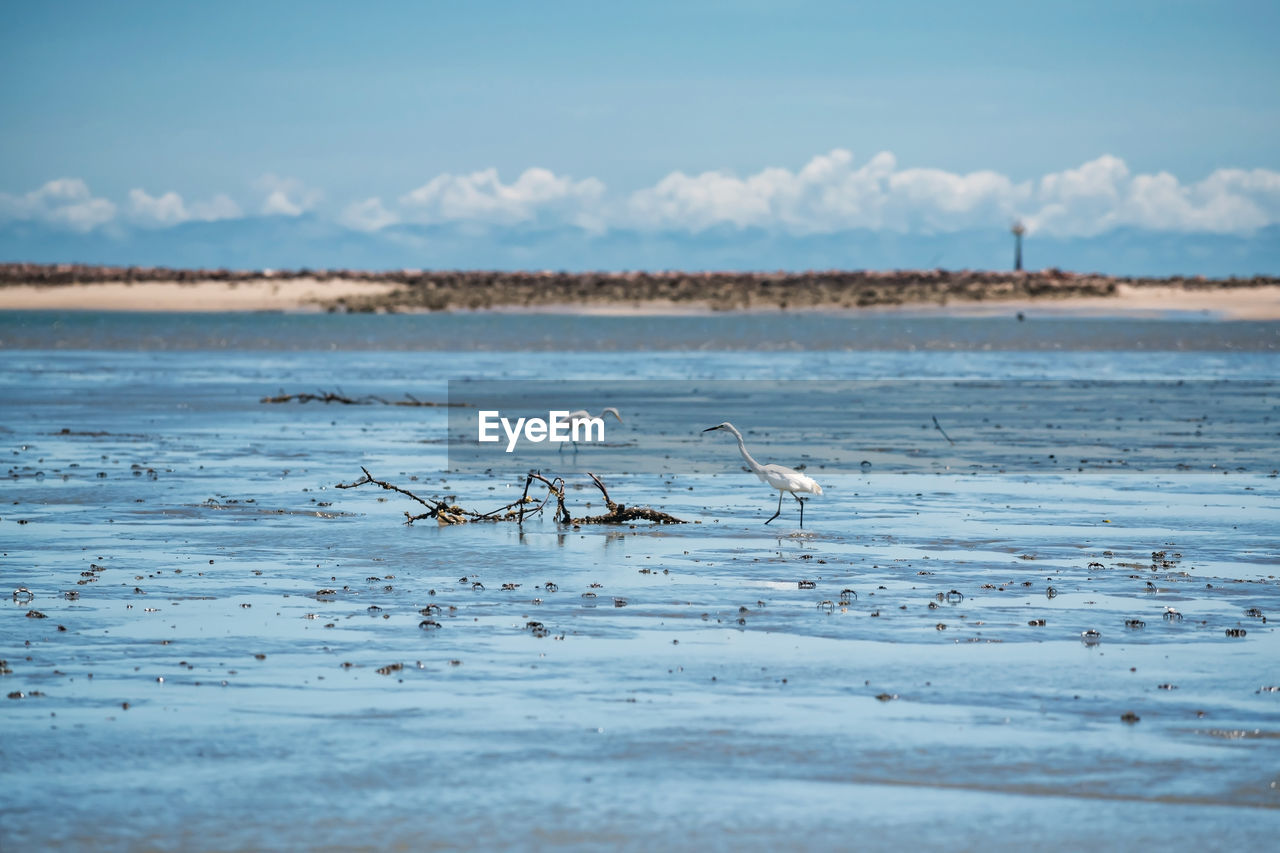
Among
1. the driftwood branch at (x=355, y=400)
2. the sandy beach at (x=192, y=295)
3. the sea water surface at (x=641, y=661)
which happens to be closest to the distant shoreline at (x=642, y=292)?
the sandy beach at (x=192, y=295)

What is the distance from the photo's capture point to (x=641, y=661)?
10047mm

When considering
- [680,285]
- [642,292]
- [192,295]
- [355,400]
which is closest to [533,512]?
[355,400]

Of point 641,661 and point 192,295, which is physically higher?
point 192,295

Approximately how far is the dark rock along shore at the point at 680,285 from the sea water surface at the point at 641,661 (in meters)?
88.9

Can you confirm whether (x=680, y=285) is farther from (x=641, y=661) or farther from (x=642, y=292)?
(x=641, y=661)

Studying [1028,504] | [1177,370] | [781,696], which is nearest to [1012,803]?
[781,696]

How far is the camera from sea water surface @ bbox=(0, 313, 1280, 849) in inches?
285

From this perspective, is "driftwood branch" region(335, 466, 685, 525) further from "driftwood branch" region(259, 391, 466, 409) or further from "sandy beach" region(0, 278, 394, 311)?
"sandy beach" region(0, 278, 394, 311)

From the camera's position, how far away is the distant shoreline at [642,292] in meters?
103

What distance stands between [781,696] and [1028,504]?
9.14m

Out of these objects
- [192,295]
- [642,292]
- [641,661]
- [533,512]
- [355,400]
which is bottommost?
[641,661]

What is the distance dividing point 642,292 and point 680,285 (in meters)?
6.88

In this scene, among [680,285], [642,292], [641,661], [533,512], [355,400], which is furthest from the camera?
[680,285]

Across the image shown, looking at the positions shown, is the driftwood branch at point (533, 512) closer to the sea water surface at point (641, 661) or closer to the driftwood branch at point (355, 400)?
the sea water surface at point (641, 661)
